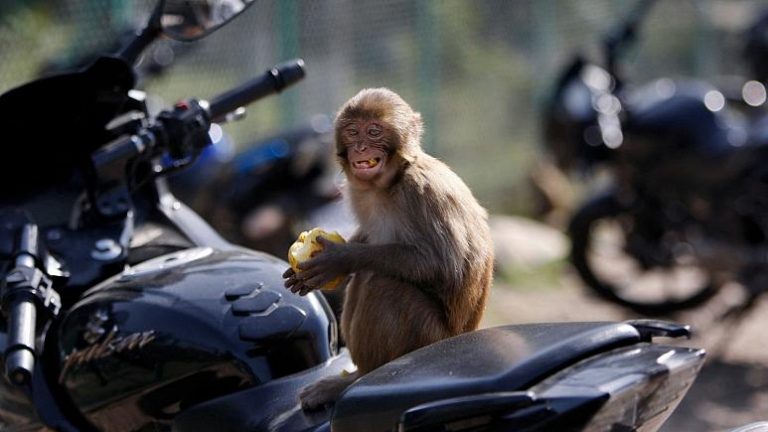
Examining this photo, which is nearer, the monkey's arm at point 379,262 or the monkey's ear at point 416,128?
the monkey's arm at point 379,262

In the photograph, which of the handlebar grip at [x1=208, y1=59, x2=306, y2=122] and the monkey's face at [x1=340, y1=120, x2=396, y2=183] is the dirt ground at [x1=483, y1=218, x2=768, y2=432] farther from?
the monkey's face at [x1=340, y1=120, x2=396, y2=183]

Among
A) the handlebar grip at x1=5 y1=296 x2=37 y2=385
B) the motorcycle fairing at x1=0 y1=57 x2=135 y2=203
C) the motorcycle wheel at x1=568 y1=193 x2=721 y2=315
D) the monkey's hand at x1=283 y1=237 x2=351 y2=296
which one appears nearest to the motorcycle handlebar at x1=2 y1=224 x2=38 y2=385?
the handlebar grip at x1=5 y1=296 x2=37 y2=385

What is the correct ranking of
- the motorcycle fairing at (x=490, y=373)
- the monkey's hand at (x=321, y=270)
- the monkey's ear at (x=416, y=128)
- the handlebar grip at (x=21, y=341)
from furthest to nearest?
the monkey's ear at (x=416, y=128) → the monkey's hand at (x=321, y=270) → the handlebar grip at (x=21, y=341) → the motorcycle fairing at (x=490, y=373)

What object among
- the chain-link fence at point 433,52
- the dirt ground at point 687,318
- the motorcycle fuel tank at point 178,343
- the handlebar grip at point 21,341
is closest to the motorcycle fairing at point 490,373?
the motorcycle fuel tank at point 178,343

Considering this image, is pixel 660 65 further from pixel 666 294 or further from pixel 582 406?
pixel 582 406

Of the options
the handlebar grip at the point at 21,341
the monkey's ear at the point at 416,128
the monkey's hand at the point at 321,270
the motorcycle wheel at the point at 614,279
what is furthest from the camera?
the motorcycle wheel at the point at 614,279

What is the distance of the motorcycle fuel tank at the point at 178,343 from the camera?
213 cm

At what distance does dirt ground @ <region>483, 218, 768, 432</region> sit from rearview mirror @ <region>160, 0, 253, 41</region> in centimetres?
284

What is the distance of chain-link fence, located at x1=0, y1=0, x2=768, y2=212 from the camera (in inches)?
257

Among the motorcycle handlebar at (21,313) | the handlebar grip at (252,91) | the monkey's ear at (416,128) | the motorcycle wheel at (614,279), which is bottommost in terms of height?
the motorcycle wheel at (614,279)

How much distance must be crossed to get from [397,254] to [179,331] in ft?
1.49

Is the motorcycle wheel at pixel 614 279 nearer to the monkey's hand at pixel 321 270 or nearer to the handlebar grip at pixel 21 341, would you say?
the monkey's hand at pixel 321 270

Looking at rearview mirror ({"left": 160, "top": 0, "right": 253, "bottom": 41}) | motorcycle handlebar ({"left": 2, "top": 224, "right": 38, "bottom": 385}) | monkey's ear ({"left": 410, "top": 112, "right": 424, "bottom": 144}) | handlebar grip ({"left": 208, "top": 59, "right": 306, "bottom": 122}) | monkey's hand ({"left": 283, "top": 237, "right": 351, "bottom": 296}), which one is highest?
rearview mirror ({"left": 160, "top": 0, "right": 253, "bottom": 41})

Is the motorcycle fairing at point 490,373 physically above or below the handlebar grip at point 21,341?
above
